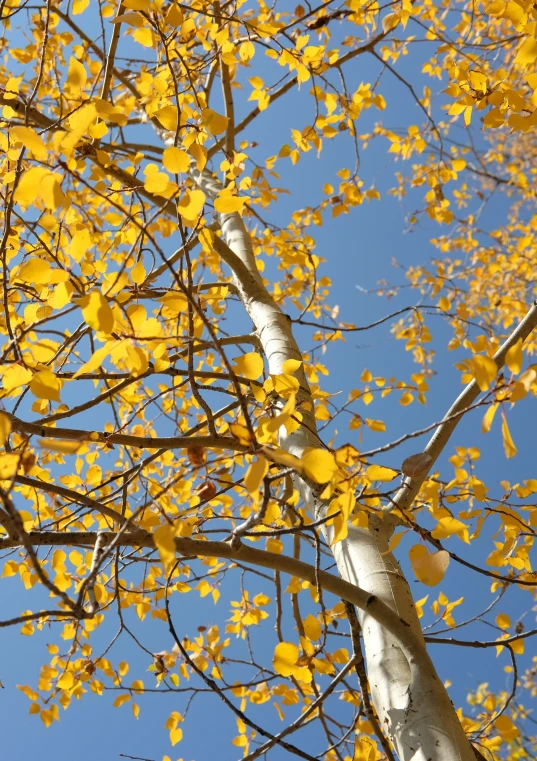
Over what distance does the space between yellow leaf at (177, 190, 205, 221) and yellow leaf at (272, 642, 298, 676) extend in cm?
81

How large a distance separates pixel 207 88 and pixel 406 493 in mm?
2265

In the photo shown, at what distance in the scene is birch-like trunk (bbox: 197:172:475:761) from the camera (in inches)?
38.5

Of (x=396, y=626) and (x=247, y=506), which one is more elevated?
(x=247, y=506)

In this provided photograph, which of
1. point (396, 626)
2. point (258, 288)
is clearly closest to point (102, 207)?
point (258, 288)

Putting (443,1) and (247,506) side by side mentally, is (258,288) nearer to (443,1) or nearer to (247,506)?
(247,506)

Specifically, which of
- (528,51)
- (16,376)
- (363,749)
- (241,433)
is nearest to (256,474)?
(241,433)

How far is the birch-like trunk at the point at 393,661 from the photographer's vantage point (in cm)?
98

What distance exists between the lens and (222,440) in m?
1.17

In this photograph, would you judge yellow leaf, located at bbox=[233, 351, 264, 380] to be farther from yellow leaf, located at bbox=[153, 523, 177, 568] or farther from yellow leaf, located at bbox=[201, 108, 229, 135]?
yellow leaf, located at bbox=[201, 108, 229, 135]

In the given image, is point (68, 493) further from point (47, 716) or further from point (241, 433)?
point (47, 716)

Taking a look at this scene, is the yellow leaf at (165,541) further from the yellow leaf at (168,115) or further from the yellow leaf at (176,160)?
the yellow leaf at (168,115)

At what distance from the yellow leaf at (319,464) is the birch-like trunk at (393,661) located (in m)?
0.28

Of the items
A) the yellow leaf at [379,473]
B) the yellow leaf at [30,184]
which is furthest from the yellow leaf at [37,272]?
the yellow leaf at [379,473]

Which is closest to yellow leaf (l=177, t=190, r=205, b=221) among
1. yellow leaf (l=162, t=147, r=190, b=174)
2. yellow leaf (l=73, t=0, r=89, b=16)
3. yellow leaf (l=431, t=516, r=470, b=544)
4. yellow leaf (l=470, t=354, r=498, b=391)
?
yellow leaf (l=162, t=147, r=190, b=174)
